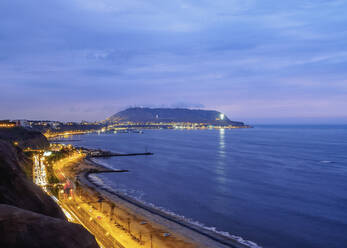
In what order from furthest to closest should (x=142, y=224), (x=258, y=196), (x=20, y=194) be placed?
(x=258, y=196), (x=142, y=224), (x=20, y=194)

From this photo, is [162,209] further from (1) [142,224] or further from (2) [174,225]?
(1) [142,224]

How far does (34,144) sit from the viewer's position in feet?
233

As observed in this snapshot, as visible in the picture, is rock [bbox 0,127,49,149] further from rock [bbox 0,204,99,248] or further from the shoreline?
rock [bbox 0,204,99,248]

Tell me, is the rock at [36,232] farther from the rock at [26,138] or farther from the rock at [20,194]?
the rock at [26,138]

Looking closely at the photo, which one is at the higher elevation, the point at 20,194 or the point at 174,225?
the point at 20,194

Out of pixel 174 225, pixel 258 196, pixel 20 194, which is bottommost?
pixel 258 196

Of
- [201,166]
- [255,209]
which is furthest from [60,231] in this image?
[201,166]

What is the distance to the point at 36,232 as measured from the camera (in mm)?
6816

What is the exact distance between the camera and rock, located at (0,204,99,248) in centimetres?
665

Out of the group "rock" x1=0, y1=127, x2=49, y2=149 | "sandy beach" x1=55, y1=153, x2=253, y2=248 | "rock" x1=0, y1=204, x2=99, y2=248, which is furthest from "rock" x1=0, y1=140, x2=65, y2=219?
"rock" x1=0, y1=127, x2=49, y2=149

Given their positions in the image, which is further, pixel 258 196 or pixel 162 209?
pixel 258 196

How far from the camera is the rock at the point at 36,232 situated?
21.8 ft

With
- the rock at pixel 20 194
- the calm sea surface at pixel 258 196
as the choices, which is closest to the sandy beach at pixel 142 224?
the calm sea surface at pixel 258 196

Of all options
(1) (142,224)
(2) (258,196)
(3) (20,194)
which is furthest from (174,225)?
(2) (258,196)
